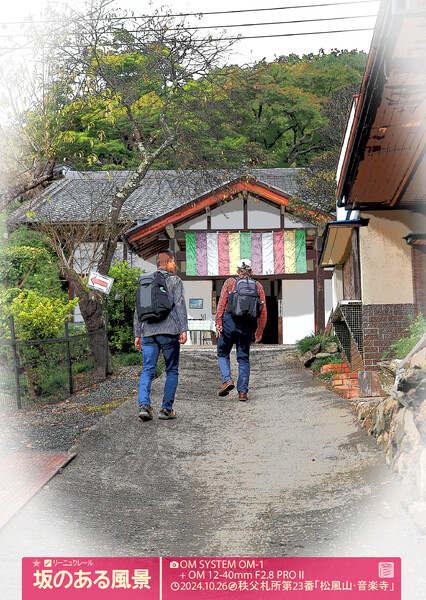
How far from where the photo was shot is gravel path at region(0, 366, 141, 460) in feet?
21.8

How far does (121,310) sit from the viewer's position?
1481 cm

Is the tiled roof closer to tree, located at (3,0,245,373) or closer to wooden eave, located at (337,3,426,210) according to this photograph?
tree, located at (3,0,245,373)

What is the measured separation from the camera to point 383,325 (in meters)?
8.55

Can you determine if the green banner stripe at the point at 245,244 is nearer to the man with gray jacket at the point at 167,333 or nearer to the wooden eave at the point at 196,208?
the wooden eave at the point at 196,208

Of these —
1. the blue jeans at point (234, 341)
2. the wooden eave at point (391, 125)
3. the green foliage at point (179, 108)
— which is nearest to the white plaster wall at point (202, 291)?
the green foliage at point (179, 108)

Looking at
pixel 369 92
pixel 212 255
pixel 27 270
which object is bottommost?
pixel 27 270

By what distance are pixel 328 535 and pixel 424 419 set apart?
968 millimetres

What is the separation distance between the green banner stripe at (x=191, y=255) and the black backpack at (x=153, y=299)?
13.0m

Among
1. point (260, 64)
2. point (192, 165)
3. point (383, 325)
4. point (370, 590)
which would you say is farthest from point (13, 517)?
point (260, 64)

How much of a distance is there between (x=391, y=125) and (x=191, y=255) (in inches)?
559

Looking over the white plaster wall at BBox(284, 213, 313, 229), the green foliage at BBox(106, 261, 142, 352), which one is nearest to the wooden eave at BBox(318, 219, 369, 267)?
the green foliage at BBox(106, 261, 142, 352)

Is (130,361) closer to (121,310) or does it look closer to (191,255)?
(121,310)

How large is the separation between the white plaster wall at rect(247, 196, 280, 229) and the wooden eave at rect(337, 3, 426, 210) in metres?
11.3
